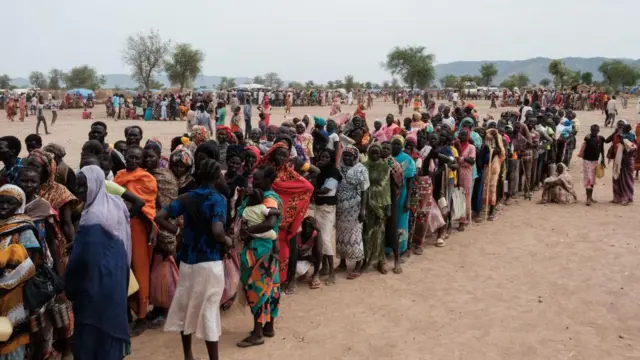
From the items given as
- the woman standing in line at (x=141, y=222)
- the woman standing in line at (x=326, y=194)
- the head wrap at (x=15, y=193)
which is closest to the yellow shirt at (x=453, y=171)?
the woman standing in line at (x=326, y=194)

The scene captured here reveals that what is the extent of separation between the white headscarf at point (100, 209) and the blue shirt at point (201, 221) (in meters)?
0.54

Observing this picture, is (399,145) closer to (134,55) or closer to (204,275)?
(204,275)

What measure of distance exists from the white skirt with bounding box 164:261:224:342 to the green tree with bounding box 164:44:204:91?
52116mm

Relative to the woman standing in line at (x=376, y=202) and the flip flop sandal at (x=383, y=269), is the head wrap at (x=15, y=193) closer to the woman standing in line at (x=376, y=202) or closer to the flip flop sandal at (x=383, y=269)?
the woman standing in line at (x=376, y=202)

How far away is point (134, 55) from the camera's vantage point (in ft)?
161

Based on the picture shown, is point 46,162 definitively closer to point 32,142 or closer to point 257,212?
point 257,212

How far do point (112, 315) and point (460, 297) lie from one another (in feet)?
13.2

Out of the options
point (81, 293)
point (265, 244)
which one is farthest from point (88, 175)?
point (265, 244)

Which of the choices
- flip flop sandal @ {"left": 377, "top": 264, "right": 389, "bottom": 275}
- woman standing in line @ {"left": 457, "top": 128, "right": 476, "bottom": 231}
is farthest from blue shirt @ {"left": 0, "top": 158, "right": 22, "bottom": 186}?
woman standing in line @ {"left": 457, "top": 128, "right": 476, "bottom": 231}

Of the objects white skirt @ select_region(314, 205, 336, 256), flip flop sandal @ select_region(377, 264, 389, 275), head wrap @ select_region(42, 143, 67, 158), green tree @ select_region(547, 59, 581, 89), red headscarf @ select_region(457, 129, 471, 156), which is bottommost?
flip flop sandal @ select_region(377, 264, 389, 275)

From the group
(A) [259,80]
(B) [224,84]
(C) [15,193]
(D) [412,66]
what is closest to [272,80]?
(A) [259,80]

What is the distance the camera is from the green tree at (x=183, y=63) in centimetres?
5366

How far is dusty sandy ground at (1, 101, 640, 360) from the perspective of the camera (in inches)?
190

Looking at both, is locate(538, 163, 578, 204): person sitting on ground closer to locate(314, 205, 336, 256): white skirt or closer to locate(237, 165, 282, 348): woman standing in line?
locate(314, 205, 336, 256): white skirt
